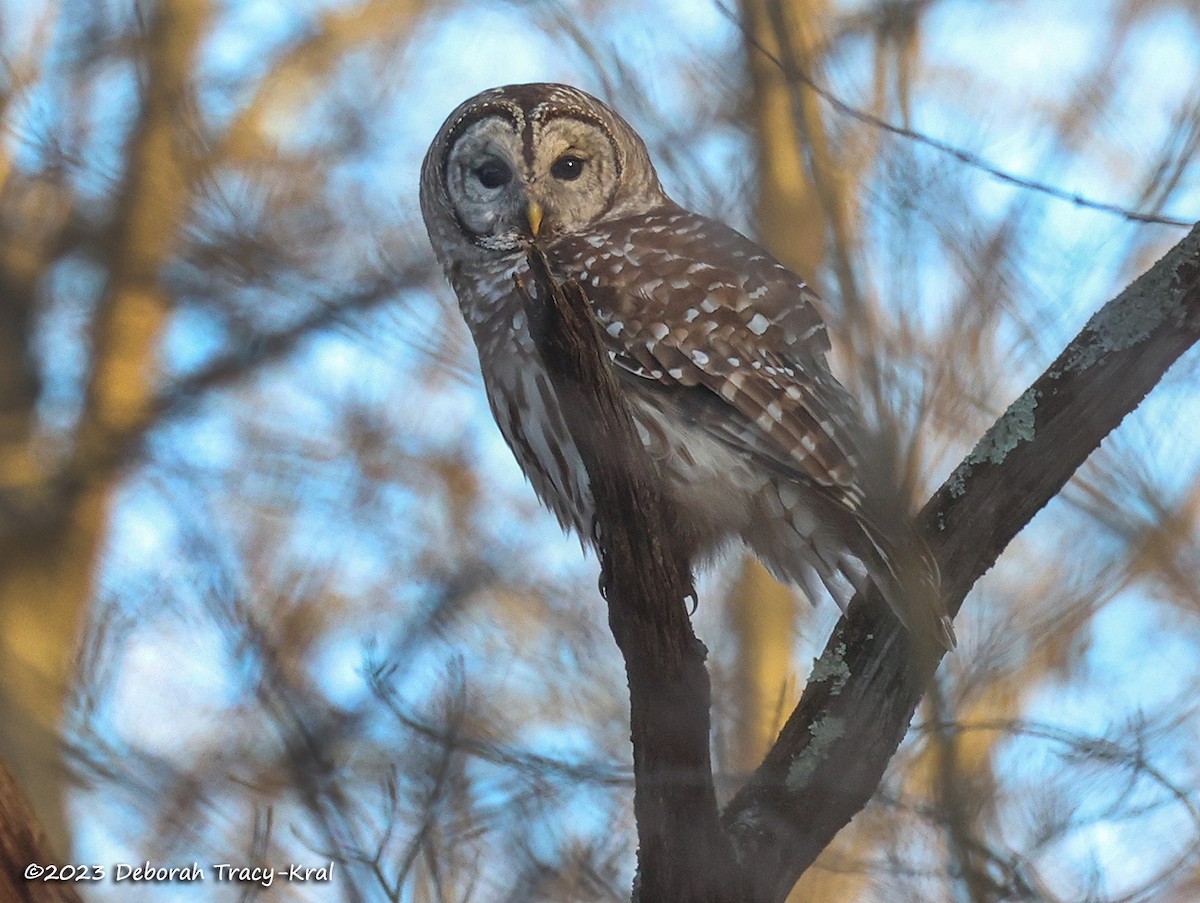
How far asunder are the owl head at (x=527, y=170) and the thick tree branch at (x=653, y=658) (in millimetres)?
1738

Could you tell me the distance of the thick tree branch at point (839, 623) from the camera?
2.67m

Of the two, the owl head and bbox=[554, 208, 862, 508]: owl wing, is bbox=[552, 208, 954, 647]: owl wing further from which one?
the owl head

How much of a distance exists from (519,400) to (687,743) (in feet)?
4.83

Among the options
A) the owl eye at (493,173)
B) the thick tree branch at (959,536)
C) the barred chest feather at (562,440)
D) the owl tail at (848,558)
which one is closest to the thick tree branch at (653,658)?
the thick tree branch at (959,536)

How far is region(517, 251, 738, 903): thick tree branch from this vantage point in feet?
8.73

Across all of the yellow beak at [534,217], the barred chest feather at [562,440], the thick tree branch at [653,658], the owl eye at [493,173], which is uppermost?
the owl eye at [493,173]

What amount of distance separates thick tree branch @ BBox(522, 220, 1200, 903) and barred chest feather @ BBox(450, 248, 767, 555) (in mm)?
523

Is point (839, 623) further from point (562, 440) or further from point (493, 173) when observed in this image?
point (493, 173)

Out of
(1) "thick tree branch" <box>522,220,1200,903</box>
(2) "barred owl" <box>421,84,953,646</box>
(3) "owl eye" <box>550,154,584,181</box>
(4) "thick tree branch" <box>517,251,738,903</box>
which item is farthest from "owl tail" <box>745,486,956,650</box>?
(3) "owl eye" <box>550,154,584,181</box>

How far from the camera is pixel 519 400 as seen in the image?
12.9ft

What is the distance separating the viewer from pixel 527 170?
4430mm

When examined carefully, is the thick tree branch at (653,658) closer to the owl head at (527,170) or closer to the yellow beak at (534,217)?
the yellow beak at (534,217)

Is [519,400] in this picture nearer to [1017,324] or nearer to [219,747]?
[219,747]

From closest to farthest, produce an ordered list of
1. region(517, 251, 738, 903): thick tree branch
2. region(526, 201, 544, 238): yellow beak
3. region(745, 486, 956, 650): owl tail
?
region(517, 251, 738, 903): thick tree branch
region(745, 486, 956, 650): owl tail
region(526, 201, 544, 238): yellow beak
